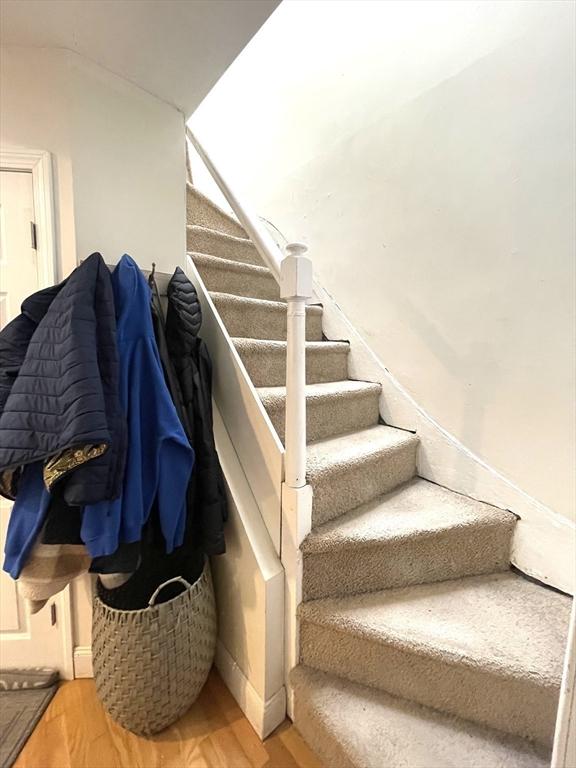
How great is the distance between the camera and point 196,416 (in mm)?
1150

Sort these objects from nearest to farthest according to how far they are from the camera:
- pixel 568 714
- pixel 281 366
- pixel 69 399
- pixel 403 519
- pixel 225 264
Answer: pixel 568 714, pixel 69 399, pixel 403 519, pixel 281 366, pixel 225 264

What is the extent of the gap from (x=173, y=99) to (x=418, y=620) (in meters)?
1.93

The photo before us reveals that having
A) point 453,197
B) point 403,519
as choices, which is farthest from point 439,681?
point 453,197

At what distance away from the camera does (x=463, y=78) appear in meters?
1.44

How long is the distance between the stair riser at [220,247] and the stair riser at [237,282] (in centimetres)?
24

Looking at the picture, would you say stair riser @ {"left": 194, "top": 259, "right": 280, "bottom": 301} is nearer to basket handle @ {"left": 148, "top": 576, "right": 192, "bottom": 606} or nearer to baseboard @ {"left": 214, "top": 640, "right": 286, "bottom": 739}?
basket handle @ {"left": 148, "top": 576, "right": 192, "bottom": 606}

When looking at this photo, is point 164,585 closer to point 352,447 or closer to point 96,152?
point 352,447

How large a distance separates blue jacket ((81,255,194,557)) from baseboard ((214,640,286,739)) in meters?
0.59

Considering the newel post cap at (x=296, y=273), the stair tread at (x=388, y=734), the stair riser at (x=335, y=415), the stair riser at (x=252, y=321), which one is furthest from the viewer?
the stair riser at (x=252, y=321)

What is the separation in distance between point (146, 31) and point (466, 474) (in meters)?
1.86

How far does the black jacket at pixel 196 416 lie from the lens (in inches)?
44.4

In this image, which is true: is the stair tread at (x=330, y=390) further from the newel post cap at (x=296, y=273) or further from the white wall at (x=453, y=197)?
the newel post cap at (x=296, y=273)

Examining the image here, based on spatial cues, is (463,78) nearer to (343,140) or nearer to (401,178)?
(401,178)

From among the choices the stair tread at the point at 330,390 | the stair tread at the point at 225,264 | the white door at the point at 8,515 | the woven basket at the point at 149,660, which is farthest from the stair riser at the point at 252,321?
the woven basket at the point at 149,660
